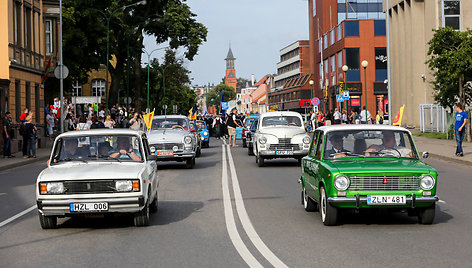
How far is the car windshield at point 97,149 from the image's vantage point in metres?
10.7

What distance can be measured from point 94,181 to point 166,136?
1250 centimetres

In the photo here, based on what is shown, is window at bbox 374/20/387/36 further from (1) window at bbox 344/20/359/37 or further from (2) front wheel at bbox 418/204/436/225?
(2) front wheel at bbox 418/204/436/225

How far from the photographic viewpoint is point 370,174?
9.34 metres

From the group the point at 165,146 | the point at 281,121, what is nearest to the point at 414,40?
the point at 281,121

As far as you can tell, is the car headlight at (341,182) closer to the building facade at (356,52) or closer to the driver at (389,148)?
the driver at (389,148)

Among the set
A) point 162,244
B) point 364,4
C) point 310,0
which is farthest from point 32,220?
point 310,0

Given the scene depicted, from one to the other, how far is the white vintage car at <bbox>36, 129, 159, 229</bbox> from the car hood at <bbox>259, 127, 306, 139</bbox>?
11.6 m

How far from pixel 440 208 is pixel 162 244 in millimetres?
5328

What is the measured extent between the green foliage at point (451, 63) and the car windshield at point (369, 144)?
68.7 feet

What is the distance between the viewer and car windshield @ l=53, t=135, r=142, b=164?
35.0ft

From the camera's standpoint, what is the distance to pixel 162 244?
859 cm

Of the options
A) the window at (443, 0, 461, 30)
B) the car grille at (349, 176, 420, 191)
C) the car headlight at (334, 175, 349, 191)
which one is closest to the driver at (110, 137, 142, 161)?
the car headlight at (334, 175, 349, 191)

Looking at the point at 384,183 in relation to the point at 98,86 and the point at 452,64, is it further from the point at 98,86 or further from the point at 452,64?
the point at 98,86

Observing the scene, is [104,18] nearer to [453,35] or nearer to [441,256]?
[453,35]
